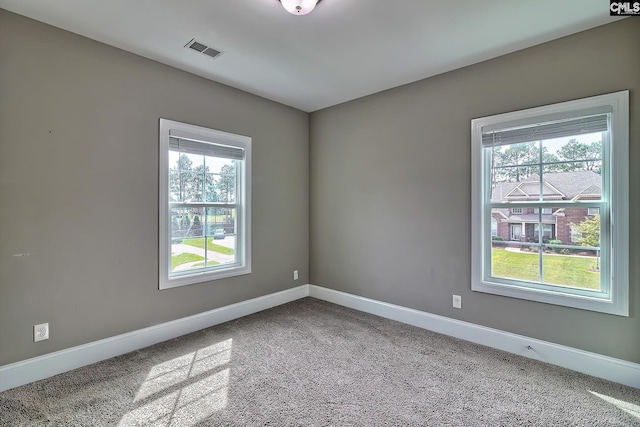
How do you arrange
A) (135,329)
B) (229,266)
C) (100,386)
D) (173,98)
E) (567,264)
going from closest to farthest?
(100,386) < (567,264) < (135,329) < (173,98) < (229,266)

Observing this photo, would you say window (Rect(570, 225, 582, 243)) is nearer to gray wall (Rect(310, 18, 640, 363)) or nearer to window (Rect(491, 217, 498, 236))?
gray wall (Rect(310, 18, 640, 363))

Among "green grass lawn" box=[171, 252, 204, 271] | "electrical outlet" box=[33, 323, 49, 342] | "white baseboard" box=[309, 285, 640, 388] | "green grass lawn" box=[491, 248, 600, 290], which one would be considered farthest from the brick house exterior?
"electrical outlet" box=[33, 323, 49, 342]

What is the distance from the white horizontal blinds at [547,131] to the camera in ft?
7.37

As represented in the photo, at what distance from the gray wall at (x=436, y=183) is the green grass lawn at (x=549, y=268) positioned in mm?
220

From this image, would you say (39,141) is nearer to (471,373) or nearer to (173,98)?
(173,98)

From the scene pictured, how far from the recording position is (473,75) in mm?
2807

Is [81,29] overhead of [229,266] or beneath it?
overhead

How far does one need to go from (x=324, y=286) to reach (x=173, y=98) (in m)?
2.90

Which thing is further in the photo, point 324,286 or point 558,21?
point 324,286

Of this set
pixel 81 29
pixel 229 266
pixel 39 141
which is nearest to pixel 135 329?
pixel 229 266

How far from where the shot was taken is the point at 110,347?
247 cm

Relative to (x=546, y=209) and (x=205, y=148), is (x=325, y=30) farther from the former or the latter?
(x=546, y=209)

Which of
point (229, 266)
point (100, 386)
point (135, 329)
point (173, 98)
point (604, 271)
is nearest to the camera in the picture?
point (100, 386)

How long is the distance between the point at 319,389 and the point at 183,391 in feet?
3.08
